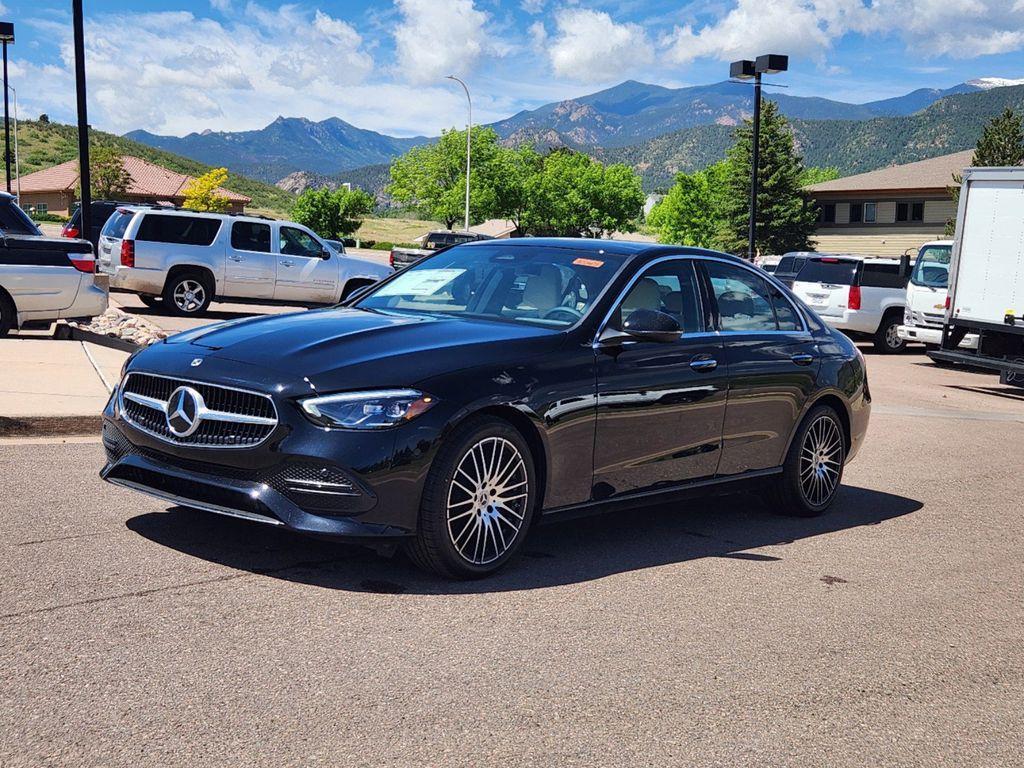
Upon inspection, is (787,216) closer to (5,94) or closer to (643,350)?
(5,94)

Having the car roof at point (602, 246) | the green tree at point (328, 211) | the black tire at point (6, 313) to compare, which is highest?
the car roof at point (602, 246)

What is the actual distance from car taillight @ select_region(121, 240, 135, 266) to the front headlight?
17252 mm

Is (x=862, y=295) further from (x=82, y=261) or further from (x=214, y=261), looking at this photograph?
(x=82, y=261)

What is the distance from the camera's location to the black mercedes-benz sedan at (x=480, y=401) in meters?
5.30

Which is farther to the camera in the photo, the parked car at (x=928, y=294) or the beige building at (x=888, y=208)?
the beige building at (x=888, y=208)

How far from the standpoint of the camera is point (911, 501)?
28.6 feet

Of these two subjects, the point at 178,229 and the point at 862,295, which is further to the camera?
the point at 862,295

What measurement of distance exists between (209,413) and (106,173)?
10061 cm

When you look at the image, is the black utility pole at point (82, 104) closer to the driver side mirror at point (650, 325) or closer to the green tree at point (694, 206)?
the driver side mirror at point (650, 325)

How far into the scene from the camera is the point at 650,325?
6289 millimetres

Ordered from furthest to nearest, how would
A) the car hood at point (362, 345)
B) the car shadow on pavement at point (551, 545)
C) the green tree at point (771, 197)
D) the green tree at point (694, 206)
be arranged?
the green tree at point (694, 206) → the green tree at point (771, 197) → the car shadow on pavement at point (551, 545) → the car hood at point (362, 345)

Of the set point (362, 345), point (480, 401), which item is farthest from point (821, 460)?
point (362, 345)

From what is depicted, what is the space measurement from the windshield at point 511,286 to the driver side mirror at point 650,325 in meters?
0.26

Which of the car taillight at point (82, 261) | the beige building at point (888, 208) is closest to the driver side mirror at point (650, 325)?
the car taillight at point (82, 261)
